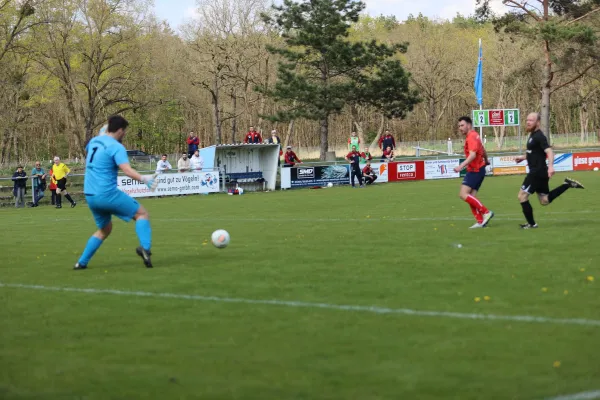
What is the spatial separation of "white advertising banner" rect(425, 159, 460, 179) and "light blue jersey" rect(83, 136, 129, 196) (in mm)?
32610

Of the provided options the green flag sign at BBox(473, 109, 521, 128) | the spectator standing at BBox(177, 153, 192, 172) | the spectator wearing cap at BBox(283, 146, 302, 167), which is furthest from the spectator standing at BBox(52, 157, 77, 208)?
the green flag sign at BBox(473, 109, 521, 128)

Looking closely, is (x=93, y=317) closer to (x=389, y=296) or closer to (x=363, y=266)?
(x=389, y=296)

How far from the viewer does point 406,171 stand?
4175 cm

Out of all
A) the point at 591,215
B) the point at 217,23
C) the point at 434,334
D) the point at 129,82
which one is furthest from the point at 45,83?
the point at 434,334

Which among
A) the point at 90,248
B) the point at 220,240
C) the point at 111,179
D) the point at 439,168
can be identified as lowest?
the point at 220,240

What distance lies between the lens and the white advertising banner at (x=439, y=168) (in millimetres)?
42375

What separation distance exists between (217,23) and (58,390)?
61.9m

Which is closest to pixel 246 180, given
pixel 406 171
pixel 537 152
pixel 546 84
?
pixel 406 171

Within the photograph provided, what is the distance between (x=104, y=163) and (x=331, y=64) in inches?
1743

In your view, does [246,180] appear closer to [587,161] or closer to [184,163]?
[184,163]

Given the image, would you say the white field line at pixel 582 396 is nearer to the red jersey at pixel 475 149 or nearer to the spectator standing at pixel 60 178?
the red jersey at pixel 475 149

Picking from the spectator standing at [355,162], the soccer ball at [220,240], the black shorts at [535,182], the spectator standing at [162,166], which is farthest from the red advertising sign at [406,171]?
the soccer ball at [220,240]

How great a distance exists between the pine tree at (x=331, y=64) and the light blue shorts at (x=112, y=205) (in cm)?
4144

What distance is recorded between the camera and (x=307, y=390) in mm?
5051
